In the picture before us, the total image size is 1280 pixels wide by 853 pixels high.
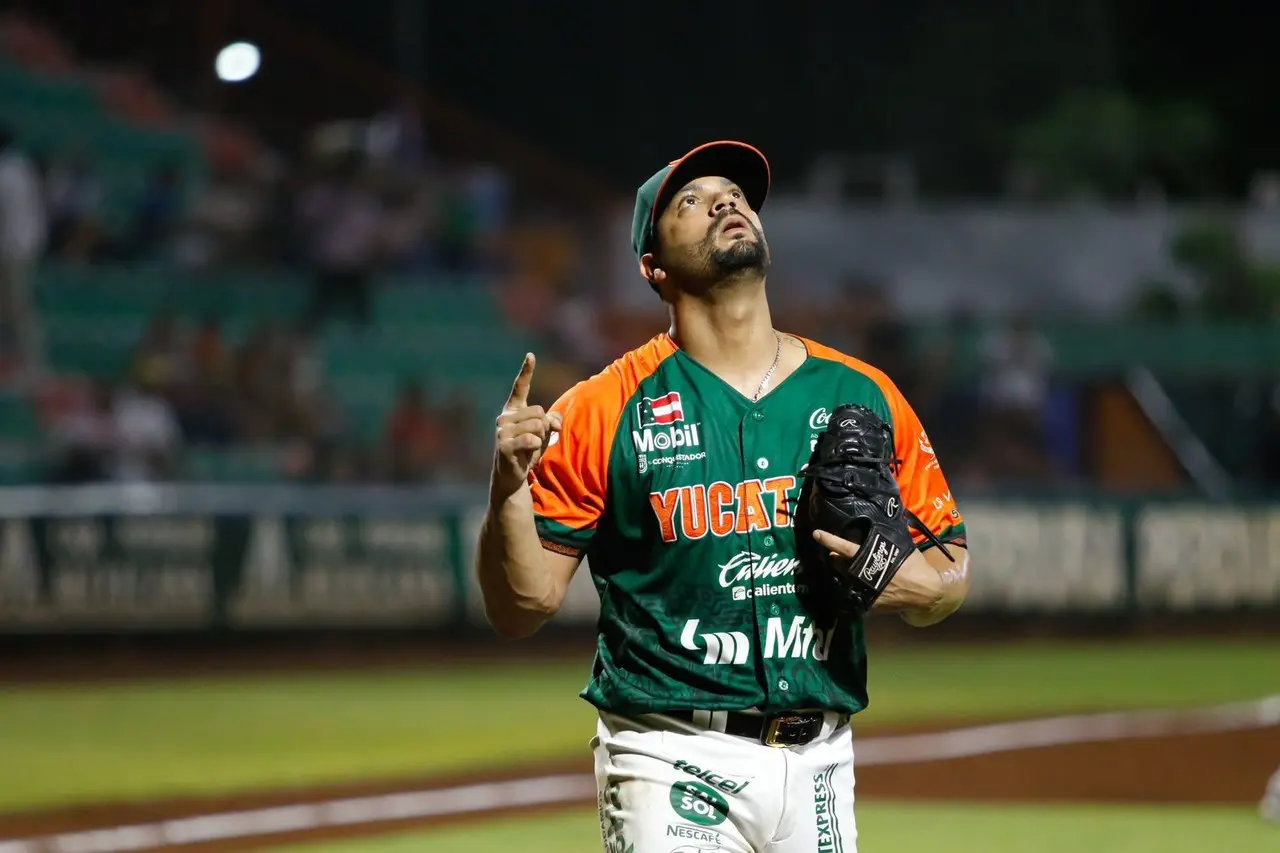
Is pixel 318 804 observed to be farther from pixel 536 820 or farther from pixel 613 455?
pixel 613 455

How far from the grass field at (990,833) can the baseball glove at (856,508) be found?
4498 millimetres

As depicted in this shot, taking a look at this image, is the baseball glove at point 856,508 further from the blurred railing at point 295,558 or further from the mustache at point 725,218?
the blurred railing at point 295,558

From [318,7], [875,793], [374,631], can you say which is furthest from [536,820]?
[318,7]

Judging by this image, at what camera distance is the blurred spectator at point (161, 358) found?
1501 centimetres

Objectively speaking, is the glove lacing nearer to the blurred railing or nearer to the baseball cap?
the baseball cap

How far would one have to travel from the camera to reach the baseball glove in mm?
3283

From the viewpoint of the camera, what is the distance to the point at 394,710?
12.4m

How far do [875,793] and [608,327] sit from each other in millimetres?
9244

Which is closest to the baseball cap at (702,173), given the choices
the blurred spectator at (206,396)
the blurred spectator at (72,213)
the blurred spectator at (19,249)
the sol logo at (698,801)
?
the sol logo at (698,801)

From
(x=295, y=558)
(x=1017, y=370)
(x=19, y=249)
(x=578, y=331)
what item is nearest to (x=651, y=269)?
(x=295, y=558)

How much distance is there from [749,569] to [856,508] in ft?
0.89

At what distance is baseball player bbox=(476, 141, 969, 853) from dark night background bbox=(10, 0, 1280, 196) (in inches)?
610

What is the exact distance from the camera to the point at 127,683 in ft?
44.0

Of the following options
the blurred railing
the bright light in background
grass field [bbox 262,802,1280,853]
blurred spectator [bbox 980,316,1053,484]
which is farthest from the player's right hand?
the bright light in background
